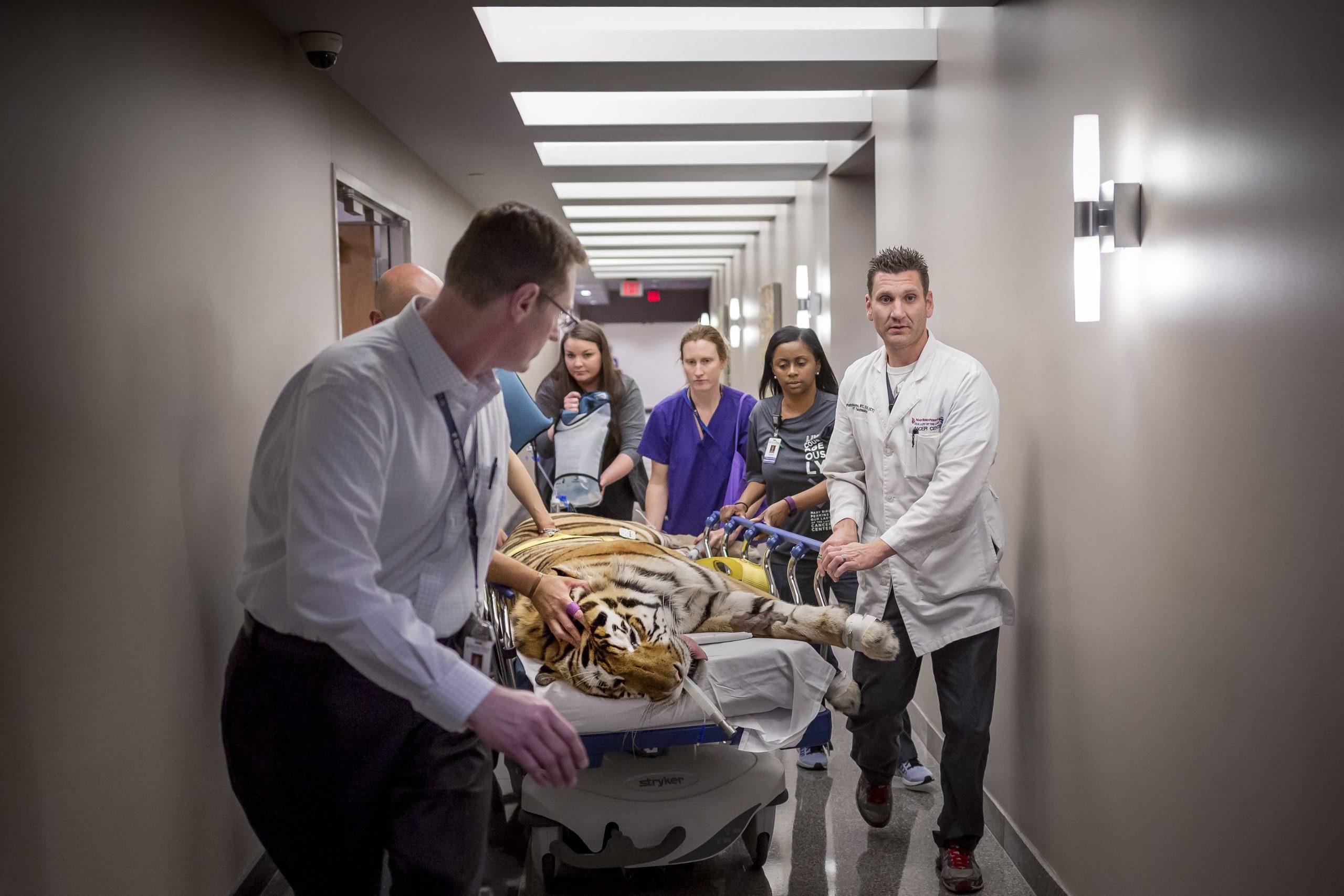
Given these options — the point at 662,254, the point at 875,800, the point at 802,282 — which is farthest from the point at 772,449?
the point at 662,254

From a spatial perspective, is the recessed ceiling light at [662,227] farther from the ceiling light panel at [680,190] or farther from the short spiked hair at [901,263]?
the short spiked hair at [901,263]

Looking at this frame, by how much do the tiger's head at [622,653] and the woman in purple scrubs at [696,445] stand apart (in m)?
1.90

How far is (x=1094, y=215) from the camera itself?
2.45 metres

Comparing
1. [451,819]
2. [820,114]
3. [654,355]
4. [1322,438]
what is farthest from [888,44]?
[654,355]

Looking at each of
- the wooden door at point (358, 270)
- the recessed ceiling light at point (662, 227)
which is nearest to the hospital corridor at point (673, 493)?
the wooden door at point (358, 270)

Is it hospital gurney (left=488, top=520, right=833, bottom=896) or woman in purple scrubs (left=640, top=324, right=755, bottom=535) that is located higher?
woman in purple scrubs (left=640, top=324, right=755, bottom=535)

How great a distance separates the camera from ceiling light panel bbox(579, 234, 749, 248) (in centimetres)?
1051

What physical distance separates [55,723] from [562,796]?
4.26 feet

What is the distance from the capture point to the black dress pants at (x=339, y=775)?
5.31ft

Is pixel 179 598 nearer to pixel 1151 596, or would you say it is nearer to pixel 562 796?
pixel 562 796

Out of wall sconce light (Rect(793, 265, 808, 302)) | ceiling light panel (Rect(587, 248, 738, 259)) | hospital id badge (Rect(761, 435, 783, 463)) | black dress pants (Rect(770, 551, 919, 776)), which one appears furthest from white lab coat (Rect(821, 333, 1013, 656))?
ceiling light panel (Rect(587, 248, 738, 259))

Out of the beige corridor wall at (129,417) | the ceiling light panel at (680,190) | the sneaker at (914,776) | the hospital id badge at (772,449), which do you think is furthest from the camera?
the ceiling light panel at (680,190)

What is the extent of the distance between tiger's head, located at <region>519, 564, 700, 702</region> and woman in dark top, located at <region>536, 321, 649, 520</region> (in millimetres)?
1887

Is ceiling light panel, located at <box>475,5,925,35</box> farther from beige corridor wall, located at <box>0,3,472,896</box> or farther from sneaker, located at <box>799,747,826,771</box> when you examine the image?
sneaker, located at <box>799,747,826,771</box>
